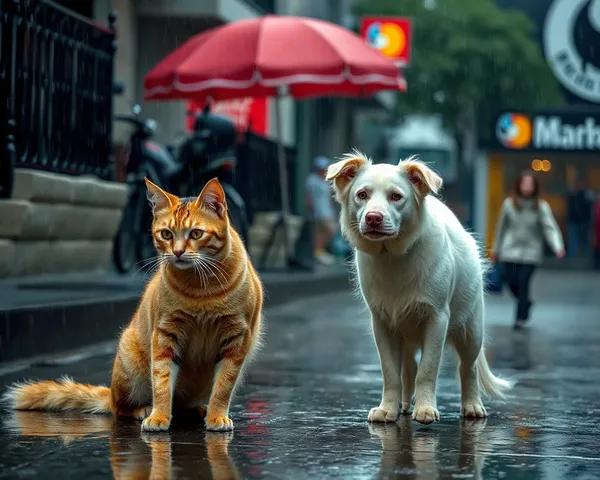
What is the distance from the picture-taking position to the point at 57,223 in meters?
12.4

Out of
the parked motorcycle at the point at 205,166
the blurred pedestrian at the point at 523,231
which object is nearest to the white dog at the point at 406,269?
the blurred pedestrian at the point at 523,231

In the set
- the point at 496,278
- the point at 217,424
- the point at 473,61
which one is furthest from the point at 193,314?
the point at 473,61

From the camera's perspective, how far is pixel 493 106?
150 ft

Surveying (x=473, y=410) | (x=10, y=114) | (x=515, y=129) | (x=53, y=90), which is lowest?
(x=473, y=410)

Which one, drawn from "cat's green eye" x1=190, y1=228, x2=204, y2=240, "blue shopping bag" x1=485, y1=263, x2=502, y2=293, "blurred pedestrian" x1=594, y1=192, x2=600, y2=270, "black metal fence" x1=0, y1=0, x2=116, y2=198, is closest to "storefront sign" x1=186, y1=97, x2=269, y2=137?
"blue shopping bag" x1=485, y1=263, x2=502, y2=293

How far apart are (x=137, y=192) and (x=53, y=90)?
2.71 meters

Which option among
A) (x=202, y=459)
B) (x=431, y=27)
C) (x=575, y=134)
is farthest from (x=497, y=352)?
(x=431, y=27)

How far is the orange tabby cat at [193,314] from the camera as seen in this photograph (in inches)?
228

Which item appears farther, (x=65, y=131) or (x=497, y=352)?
(x=65, y=131)

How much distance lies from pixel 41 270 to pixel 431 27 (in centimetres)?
3482

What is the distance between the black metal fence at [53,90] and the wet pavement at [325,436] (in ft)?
8.43

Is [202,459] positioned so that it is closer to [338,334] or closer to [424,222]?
[424,222]

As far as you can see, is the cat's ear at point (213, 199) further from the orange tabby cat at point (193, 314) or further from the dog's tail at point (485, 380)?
the dog's tail at point (485, 380)

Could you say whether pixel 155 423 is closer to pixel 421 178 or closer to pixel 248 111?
pixel 421 178
